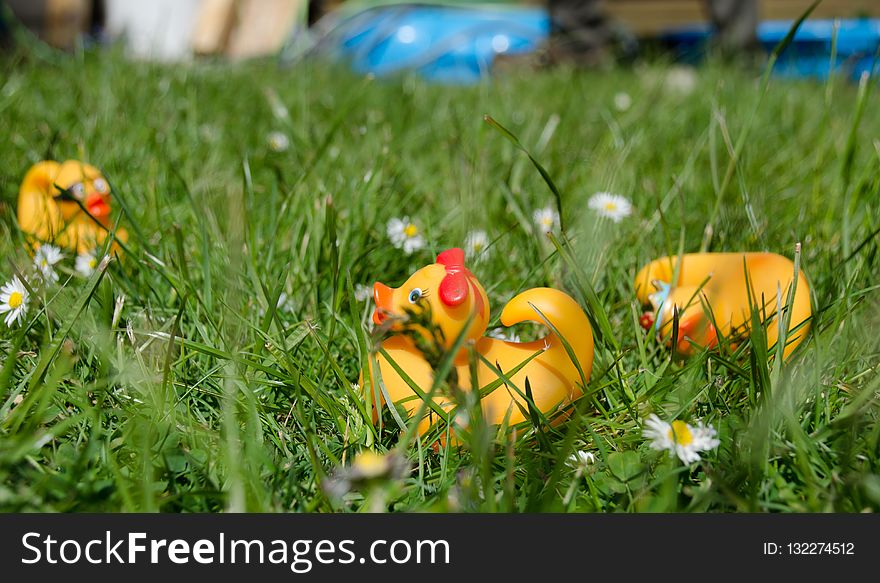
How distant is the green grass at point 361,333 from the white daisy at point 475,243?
0.8 inches

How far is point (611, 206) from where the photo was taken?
4.97ft

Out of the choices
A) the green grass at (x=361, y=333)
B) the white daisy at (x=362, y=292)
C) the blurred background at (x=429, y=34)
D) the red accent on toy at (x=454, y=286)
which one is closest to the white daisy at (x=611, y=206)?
the green grass at (x=361, y=333)

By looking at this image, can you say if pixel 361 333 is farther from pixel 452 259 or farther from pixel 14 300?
pixel 14 300

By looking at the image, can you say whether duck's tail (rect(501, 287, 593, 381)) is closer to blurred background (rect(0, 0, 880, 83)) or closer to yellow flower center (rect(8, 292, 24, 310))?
yellow flower center (rect(8, 292, 24, 310))

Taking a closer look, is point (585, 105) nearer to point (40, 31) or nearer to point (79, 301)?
point (79, 301)

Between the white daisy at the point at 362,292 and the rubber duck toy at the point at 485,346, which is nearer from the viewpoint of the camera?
the rubber duck toy at the point at 485,346

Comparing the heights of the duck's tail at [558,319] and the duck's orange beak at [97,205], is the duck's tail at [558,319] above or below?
below

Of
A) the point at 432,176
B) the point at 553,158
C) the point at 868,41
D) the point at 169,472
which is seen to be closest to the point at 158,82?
the point at 432,176

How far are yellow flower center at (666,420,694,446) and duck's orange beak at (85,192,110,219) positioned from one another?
1.03 meters

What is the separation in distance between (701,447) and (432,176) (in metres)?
1.08

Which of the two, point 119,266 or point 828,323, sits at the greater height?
point 119,266

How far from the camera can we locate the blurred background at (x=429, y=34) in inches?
149

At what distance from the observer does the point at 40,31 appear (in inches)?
172

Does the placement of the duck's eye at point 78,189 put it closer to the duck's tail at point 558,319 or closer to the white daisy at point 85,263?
the white daisy at point 85,263
